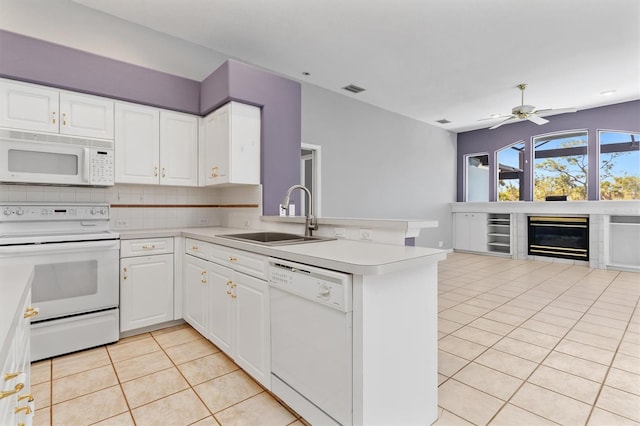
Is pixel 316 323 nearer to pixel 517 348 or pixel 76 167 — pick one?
pixel 517 348

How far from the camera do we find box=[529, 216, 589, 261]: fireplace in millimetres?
6012

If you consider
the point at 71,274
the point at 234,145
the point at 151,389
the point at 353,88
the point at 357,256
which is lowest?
the point at 151,389

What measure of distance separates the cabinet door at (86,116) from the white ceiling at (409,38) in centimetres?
74

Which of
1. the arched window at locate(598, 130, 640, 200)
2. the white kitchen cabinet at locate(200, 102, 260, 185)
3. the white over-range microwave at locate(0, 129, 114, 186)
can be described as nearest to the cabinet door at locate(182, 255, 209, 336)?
the white kitchen cabinet at locate(200, 102, 260, 185)

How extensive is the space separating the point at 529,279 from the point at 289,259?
4722mm

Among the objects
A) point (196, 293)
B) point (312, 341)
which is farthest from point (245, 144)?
point (312, 341)

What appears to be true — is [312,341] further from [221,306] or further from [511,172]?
[511,172]

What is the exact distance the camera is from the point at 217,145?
332 centimetres

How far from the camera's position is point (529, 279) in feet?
16.4

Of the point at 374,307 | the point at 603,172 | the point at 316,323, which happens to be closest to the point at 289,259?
the point at 316,323

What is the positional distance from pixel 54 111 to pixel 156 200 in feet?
3.86

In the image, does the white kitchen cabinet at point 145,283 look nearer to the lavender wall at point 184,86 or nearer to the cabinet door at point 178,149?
the cabinet door at point 178,149

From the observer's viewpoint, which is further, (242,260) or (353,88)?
(353,88)

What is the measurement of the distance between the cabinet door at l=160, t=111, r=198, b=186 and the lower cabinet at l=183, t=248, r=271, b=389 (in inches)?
37.3
